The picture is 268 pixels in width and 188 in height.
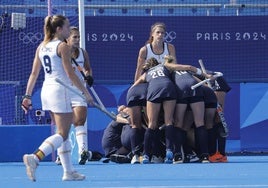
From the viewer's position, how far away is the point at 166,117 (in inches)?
426

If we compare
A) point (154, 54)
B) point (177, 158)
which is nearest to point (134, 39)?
point (154, 54)

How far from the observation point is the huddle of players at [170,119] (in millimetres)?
10805

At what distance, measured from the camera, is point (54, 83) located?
7754 millimetres

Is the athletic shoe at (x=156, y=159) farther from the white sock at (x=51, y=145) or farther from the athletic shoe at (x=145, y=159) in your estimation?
the white sock at (x=51, y=145)

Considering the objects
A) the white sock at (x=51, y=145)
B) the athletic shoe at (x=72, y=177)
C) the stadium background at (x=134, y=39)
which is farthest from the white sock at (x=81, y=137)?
the stadium background at (x=134, y=39)

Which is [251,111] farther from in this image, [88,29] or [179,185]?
[179,185]

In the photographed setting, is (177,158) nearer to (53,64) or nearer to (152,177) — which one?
(152,177)

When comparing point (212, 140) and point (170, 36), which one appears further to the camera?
point (170, 36)

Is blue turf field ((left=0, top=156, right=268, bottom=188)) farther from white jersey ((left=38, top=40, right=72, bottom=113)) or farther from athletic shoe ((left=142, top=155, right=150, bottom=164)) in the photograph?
athletic shoe ((left=142, top=155, right=150, bottom=164))

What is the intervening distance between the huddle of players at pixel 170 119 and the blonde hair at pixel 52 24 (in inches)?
122

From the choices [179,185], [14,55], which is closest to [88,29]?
[14,55]

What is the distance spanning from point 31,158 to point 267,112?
6959 millimetres

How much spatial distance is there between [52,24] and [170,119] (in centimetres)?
331

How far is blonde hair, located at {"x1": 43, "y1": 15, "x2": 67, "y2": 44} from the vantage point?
7.90m
